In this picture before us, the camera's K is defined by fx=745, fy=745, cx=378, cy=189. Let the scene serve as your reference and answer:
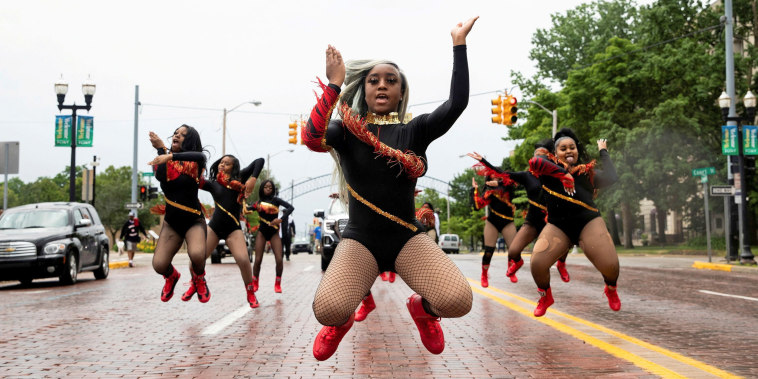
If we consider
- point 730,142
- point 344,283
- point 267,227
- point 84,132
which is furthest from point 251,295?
point 730,142

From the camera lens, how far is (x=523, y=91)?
177ft

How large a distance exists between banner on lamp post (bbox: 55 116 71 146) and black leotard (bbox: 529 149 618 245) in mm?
20846

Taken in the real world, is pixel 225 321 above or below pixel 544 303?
below

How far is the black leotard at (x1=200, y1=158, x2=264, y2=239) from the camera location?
970cm

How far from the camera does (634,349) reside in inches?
249

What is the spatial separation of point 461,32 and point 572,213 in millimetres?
3851

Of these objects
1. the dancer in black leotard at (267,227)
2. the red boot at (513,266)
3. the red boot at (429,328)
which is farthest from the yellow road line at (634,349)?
the dancer in black leotard at (267,227)

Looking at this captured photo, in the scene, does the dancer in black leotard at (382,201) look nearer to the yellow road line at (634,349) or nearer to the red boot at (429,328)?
the red boot at (429,328)

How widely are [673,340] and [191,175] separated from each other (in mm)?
5328

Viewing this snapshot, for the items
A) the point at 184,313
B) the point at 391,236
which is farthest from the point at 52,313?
the point at 391,236

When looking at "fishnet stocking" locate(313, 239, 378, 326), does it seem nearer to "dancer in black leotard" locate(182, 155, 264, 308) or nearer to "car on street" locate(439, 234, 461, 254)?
"dancer in black leotard" locate(182, 155, 264, 308)

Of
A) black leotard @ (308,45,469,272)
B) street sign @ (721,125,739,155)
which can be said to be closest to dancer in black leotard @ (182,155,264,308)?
black leotard @ (308,45,469,272)

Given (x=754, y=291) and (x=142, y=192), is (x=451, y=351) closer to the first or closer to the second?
(x=754, y=291)

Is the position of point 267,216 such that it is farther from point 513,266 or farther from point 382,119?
point 382,119
